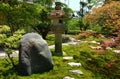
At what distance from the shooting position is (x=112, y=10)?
1022 centimetres

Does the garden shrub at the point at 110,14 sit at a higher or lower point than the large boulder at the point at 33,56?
higher

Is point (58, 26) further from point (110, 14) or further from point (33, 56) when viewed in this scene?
point (110, 14)

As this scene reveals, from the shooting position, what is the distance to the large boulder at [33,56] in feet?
32.8

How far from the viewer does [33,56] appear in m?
10.3

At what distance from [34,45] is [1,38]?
4.27 feet

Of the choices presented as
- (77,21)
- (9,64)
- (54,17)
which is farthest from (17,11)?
(77,21)

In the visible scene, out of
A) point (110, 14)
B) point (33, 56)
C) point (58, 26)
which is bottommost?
point (33, 56)

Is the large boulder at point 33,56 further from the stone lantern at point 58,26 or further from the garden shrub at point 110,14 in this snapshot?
the stone lantern at point 58,26

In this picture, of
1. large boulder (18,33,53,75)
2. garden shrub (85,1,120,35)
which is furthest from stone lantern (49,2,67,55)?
large boulder (18,33,53,75)

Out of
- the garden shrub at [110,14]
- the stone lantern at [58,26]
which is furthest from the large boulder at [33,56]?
the stone lantern at [58,26]

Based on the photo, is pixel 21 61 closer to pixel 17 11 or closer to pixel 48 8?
pixel 17 11

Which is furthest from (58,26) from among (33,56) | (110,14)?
(110,14)

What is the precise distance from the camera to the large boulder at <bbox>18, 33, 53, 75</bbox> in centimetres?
999

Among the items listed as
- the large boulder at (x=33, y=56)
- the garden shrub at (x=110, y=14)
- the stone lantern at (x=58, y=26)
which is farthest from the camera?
the stone lantern at (x=58, y=26)
